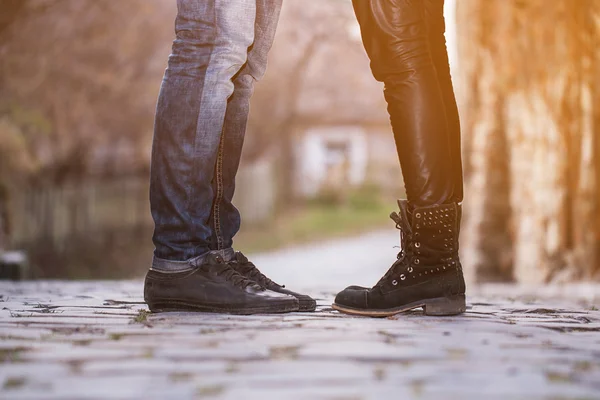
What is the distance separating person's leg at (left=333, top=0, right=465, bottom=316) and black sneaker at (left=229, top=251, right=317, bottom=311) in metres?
0.11

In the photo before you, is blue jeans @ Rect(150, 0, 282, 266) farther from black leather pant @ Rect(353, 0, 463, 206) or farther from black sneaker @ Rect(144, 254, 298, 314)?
black leather pant @ Rect(353, 0, 463, 206)

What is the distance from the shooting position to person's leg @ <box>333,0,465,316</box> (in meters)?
3.07

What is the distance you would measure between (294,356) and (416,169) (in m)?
1.06

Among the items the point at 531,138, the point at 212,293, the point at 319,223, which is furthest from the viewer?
the point at 319,223

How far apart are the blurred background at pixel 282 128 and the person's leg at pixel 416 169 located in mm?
4553

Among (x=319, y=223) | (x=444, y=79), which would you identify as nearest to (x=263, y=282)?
(x=444, y=79)

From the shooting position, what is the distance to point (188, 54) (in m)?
3.09

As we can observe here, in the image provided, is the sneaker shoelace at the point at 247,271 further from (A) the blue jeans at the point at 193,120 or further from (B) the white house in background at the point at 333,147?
(B) the white house in background at the point at 333,147

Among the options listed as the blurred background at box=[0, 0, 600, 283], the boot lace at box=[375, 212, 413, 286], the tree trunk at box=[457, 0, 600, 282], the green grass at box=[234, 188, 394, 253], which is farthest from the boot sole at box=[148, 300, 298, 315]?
the green grass at box=[234, 188, 394, 253]

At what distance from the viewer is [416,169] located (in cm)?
307

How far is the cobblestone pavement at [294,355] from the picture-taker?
1.88m

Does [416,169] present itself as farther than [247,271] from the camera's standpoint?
No

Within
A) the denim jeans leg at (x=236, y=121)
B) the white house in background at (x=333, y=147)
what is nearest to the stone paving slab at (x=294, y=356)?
the denim jeans leg at (x=236, y=121)

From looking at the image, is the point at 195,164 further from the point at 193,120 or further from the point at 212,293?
the point at 212,293
